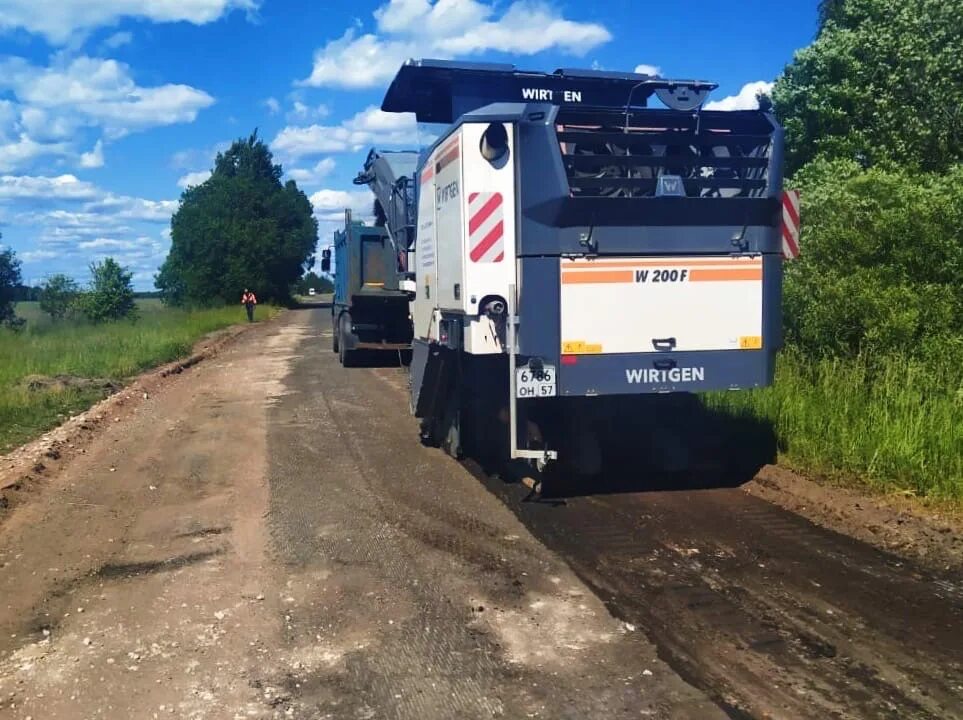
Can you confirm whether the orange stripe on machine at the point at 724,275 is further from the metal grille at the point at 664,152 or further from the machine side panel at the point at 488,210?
the machine side panel at the point at 488,210

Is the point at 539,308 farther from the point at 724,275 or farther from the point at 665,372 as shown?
the point at 724,275

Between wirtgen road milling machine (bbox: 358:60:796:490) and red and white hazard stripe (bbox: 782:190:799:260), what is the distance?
76mm

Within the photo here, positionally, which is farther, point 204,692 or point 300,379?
point 300,379

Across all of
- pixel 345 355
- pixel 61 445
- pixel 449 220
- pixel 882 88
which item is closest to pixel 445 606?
pixel 449 220

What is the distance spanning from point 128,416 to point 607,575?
383 inches

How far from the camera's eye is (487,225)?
7.16 m

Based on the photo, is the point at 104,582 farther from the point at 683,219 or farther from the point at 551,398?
the point at 683,219

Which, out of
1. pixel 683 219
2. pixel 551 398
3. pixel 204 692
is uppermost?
pixel 683 219

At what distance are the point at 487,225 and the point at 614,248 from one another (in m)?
1.00

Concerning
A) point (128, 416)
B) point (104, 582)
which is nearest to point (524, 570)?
point (104, 582)

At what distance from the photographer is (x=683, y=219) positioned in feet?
23.5

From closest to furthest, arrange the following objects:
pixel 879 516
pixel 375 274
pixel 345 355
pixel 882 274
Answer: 1. pixel 879 516
2. pixel 882 274
3. pixel 375 274
4. pixel 345 355

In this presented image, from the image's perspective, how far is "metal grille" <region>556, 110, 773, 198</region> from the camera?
704 centimetres

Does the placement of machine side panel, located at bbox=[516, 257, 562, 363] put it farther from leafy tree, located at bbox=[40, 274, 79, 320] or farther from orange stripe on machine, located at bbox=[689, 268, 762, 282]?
leafy tree, located at bbox=[40, 274, 79, 320]
